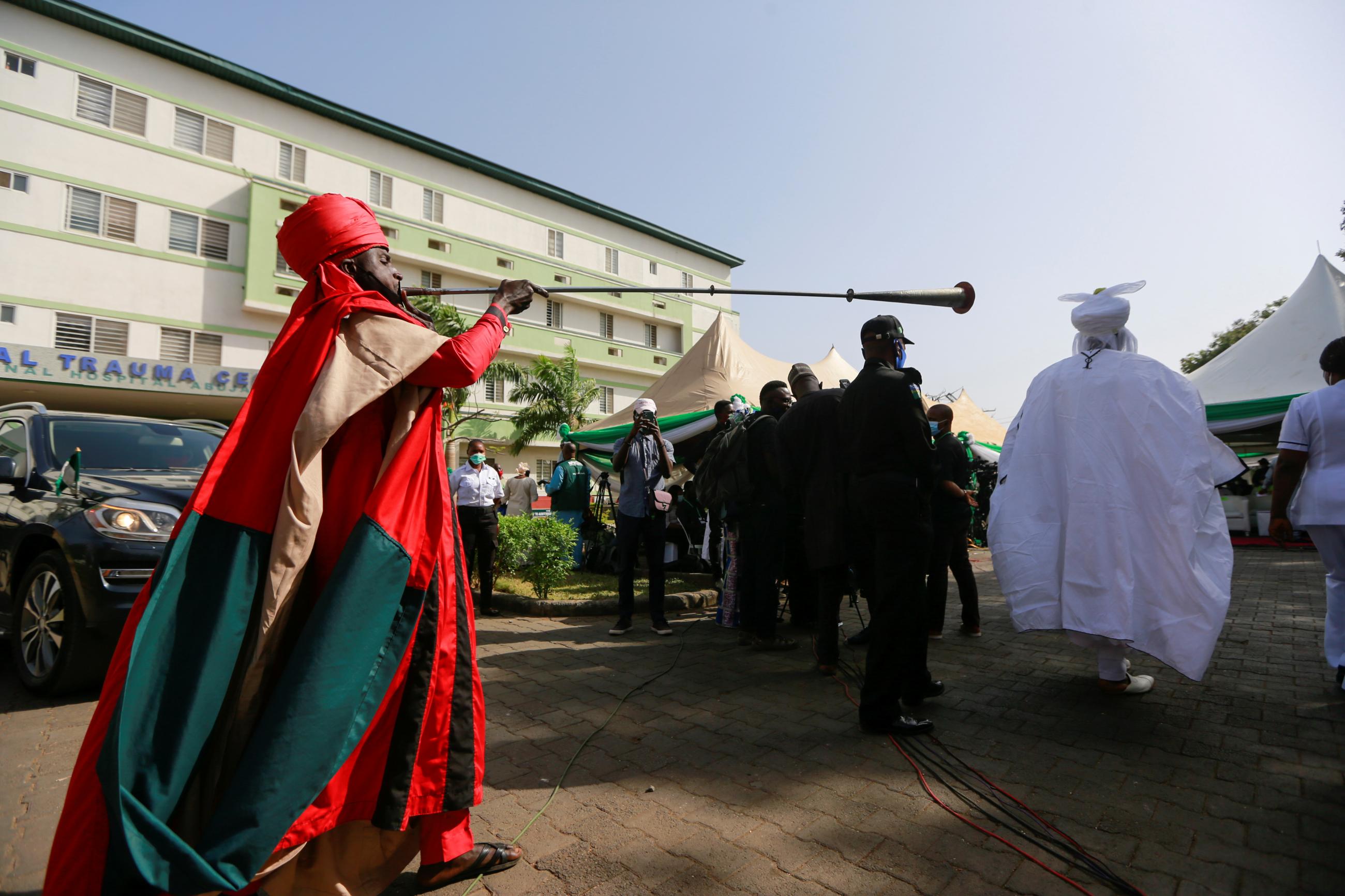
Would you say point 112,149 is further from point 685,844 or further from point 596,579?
point 685,844

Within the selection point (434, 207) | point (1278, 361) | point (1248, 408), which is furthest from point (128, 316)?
point (1278, 361)

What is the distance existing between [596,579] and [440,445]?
26.3ft

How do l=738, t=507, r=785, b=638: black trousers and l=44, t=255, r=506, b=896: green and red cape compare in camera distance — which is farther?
l=738, t=507, r=785, b=638: black trousers

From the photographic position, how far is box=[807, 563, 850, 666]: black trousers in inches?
194

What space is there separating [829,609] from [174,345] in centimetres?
2952

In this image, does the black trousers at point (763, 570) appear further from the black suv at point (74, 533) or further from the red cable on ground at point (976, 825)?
the black suv at point (74, 533)

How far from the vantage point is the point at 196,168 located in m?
27.3

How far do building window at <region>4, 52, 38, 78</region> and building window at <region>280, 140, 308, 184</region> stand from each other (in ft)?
25.1

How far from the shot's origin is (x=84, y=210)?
24734mm

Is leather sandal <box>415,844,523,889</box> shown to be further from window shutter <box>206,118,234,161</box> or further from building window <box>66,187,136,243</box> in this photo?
window shutter <box>206,118,234,161</box>

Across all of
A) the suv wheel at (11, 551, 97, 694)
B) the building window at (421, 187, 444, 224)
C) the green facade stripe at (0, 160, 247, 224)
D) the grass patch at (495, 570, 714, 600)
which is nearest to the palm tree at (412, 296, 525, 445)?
the building window at (421, 187, 444, 224)

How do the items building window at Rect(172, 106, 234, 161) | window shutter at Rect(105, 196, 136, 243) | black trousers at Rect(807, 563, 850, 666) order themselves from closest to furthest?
1. black trousers at Rect(807, 563, 850, 666)
2. window shutter at Rect(105, 196, 136, 243)
3. building window at Rect(172, 106, 234, 161)

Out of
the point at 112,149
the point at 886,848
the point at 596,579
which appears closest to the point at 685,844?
the point at 886,848

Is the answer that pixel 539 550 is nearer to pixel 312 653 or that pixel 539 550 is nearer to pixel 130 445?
pixel 130 445
